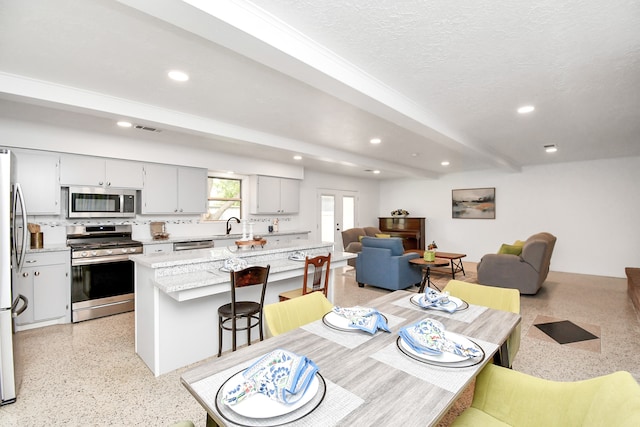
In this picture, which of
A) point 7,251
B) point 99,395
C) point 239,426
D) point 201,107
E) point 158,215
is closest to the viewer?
point 239,426

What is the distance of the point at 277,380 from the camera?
3.23 feet

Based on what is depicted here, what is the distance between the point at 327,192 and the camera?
26.7ft

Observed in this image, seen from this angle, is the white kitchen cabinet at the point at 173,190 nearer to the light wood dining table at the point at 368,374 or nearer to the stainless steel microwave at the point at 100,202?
the stainless steel microwave at the point at 100,202

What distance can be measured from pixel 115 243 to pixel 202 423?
302cm

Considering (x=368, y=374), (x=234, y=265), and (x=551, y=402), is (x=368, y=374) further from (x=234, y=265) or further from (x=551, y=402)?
(x=234, y=265)

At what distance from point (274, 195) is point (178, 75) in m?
4.06

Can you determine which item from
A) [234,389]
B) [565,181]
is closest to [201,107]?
[234,389]

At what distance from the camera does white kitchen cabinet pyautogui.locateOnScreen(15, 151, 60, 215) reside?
3680mm

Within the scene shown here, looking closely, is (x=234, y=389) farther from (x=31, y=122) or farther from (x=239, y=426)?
(x=31, y=122)

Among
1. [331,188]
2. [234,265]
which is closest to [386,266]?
[234,265]

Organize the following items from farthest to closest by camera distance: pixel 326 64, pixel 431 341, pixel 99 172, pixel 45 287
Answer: pixel 99 172 → pixel 45 287 → pixel 326 64 → pixel 431 341

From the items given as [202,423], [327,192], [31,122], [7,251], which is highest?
[31,122]

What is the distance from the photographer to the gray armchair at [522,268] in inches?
185

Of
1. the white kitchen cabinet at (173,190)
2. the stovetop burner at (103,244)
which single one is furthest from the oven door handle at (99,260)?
the white kitchen cabinet at (173,190)
